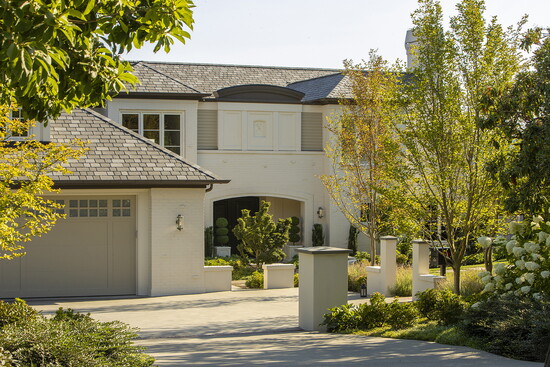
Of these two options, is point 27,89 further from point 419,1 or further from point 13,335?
point 419,1

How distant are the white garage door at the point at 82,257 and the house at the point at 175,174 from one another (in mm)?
26

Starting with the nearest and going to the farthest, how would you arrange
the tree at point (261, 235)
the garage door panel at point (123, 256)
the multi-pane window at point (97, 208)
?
the multi-pane window at point (97, 208) < the garage door panel at point (123, 256) < the tree at point (261, 235)

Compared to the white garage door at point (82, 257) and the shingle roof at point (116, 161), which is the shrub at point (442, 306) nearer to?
the shingle roof at point (116, 161)

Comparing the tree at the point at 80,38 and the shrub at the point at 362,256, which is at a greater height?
the tree at the point at 80,38

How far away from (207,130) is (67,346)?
20.2 metres

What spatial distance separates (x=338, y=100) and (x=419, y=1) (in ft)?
37.8

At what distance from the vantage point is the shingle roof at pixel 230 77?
1079 inches

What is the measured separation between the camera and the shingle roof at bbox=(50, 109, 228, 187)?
18750 mm

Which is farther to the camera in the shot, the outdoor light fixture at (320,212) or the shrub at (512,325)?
the outdoor light fixture at (320,212)

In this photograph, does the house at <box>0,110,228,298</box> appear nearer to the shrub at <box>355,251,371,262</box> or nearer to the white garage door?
the white garage door

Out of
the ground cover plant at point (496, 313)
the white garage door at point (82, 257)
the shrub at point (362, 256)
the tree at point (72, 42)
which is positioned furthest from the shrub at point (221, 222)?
the tree at point (72, 42)

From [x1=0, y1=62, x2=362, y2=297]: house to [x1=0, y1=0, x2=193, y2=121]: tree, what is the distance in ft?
38.4

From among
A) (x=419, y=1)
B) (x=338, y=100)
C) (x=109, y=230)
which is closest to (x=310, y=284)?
(x=419, y=1)

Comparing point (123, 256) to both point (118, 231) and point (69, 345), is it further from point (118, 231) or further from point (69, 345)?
point (69, 345)
